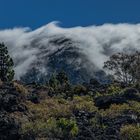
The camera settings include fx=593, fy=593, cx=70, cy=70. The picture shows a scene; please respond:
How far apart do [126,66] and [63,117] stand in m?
59.5

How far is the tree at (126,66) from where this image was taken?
330ft

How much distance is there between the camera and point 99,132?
4109cm

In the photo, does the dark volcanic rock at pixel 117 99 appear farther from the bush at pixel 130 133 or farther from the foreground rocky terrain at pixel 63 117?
the bush at pixel 130 133

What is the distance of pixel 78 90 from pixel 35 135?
3546cm

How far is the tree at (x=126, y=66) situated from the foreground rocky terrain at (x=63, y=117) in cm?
4183

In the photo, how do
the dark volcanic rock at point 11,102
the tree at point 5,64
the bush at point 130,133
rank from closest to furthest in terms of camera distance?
1. the bush at point 130,133
2. the dark volcanic rock at point 11,102
3. the tree at point 5,64

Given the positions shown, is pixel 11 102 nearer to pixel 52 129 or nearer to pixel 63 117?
pixel 63 117

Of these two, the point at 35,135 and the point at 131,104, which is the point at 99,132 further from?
the point at 131,104

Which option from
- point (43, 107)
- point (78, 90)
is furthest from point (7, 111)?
point (78, 90)

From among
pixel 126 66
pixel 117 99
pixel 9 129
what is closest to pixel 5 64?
pixel 126 66

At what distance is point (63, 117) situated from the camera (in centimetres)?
4662

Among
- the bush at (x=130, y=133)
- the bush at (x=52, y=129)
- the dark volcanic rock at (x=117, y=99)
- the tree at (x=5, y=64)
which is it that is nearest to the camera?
the bush at (x=130, y=133)

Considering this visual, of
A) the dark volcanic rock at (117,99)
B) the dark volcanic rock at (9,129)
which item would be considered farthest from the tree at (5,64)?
the dark volcanic rock at (9,129)

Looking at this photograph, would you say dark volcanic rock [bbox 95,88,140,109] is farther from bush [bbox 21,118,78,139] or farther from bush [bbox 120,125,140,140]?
bush [bbox 21,118,78,139]
